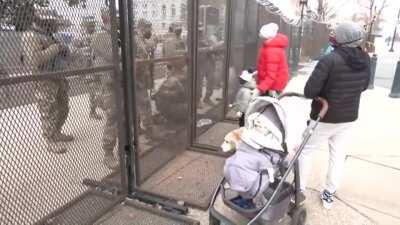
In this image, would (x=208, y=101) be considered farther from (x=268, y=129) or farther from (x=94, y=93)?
(x=268, y=129)

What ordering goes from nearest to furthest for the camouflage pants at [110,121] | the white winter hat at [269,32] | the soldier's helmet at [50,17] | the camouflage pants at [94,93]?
1. the soldier's helmet at [50,17]
2. the camouflage pants at [94,93]
3. the camouflage pants at [110,121]
4. the white winter hat at [269,32]

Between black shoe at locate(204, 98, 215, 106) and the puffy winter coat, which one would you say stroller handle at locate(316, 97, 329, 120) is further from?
black shoe at locate(204, 98, 215, 106)

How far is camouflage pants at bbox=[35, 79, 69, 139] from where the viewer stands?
2.55 metres

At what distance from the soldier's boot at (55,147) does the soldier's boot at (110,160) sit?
0.63 metres

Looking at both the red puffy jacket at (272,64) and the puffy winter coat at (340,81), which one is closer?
the puffy winter coat at (340,81)

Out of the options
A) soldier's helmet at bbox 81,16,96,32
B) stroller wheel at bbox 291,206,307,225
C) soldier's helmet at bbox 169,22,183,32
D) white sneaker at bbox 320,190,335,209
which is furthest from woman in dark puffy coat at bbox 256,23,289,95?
soldier's helmet at bbox 81,16,96,32

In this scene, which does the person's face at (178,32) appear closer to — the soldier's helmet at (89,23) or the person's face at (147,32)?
the person's face at (147,32)

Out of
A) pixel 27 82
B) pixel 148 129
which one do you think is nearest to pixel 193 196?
pixel 148 129

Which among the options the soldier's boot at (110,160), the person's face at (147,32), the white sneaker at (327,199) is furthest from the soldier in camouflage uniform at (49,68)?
the white sneaker at (327,199)

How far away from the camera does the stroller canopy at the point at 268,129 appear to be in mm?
2523

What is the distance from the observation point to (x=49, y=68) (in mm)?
2541

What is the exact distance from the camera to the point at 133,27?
3.34 meters

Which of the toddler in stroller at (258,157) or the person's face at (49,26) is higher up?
the person's face at (49,26)

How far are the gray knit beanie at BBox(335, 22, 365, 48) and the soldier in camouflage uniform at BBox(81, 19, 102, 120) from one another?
221 centimetres
